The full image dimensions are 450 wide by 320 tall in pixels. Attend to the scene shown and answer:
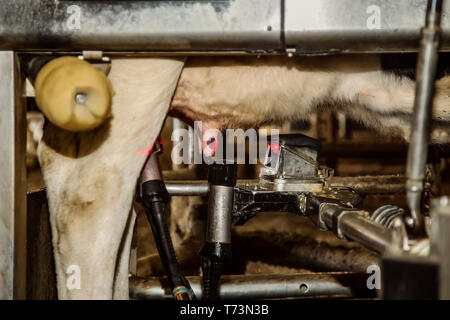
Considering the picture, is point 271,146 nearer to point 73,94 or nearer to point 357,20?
point 357,20

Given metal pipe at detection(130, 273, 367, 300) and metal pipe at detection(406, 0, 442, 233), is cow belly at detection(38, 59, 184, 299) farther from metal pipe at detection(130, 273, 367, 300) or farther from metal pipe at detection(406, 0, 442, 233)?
metal pipe at detection(406, 0, 442, 233)

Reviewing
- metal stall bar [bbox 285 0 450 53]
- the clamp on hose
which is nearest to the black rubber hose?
the clamp on hose

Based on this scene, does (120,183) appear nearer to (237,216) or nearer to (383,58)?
(237,216)

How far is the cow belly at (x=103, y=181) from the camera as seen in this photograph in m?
0.90

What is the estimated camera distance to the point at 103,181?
92 centimetres

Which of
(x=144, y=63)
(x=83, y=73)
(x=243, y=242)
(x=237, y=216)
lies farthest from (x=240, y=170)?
(x=83, y=73)

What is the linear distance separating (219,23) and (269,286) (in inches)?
26.0

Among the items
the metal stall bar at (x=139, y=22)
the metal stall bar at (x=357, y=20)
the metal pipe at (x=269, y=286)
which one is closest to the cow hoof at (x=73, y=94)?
the metal stall bar at (x=139, y=22)

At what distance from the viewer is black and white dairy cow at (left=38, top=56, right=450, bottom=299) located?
907 mm

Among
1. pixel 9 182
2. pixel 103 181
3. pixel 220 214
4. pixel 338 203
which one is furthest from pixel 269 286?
pixel 9 182

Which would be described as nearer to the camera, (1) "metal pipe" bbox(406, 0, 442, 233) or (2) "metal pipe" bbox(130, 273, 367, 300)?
(1) "metal pipe" bbox(406, 0, 442, 233)

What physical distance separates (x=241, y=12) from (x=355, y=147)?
1888mm

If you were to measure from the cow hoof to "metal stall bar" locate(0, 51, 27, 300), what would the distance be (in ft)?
0.28

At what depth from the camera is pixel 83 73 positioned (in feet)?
2.19
